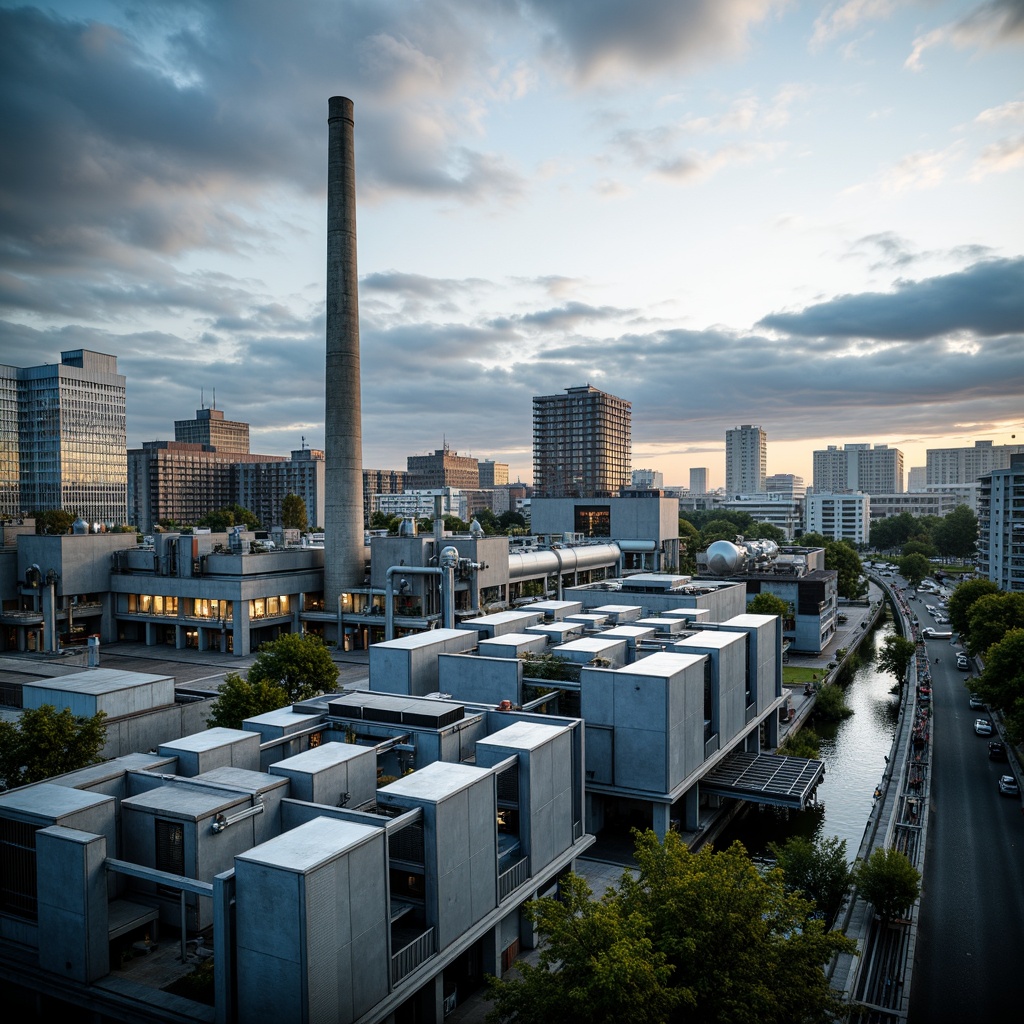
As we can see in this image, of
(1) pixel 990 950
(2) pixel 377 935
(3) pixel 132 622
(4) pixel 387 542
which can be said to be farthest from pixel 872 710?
(3) pixel 132 622

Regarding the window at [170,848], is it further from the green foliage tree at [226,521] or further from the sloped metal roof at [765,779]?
the green foliage tree at [226,521]

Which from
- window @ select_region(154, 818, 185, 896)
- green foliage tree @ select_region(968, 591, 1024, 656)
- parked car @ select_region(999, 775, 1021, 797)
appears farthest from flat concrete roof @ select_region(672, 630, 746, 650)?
green foliage tree @ select_region(968, 591, 1024, 656)

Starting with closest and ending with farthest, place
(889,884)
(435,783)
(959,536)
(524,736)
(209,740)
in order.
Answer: (435,783)
(524,736)
(209,740)
(889,884)
(959,536)

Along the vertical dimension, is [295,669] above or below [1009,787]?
above

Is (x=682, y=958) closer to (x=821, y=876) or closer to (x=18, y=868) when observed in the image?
(x=821, y=876)

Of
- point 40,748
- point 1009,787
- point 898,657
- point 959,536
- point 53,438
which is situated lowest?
point 1009,787

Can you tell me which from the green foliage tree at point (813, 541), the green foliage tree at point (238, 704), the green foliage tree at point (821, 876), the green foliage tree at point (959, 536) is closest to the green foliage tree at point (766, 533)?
the green foliage tree at point (813, 541)

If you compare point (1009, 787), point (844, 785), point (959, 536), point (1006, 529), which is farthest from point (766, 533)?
point (1009, 787)
